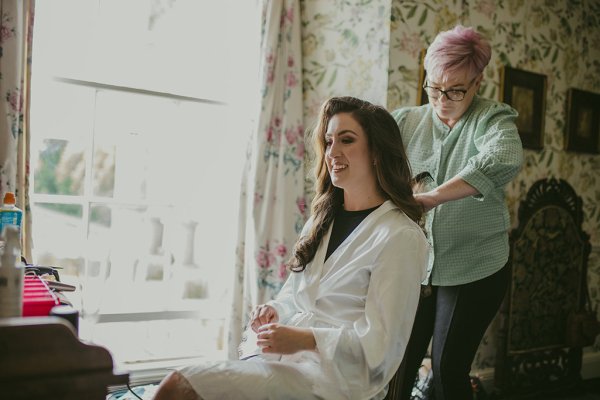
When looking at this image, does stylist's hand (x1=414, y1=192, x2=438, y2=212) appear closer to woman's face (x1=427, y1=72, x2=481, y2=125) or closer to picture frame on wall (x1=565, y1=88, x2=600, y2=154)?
woman's face (x1=427, y1=72, x2=481, y2=125)

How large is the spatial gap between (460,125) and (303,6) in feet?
3.99

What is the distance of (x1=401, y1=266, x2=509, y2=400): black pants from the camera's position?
161 cm

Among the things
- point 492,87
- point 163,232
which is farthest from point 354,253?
point 492,87

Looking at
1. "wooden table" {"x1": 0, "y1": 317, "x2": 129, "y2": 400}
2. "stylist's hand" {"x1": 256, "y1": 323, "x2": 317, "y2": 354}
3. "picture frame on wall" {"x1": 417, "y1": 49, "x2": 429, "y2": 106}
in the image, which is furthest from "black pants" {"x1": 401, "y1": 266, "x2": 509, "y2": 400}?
"wooden table" {"x1": 0, "y1": 317, "x2": 129, "y2": 400}

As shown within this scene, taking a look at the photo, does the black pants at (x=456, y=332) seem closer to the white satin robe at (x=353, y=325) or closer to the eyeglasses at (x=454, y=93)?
→ the white satin robe at (x=353, y=325)

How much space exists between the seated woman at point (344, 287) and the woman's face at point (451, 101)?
1.13 feet

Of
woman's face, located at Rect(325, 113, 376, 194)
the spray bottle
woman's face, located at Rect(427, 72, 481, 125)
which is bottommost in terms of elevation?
the spray bottle

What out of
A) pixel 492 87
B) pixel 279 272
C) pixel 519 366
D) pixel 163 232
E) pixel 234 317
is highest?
pixel 492 87

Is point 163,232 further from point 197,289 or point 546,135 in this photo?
point 546,135

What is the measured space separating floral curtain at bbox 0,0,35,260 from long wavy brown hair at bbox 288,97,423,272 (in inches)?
44.8

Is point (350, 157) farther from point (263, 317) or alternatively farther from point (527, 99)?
point (527, 99)

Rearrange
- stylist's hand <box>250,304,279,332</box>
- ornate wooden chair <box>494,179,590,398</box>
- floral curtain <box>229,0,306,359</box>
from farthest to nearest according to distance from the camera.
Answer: ornate wooden chair <box>494,179,590,398</box> < floral curtain <box>229,0,306,359</box> < stylist's hand <box>250,304,279,332</box>

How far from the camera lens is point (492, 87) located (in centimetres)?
253

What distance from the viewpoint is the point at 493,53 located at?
2514 millimetres
